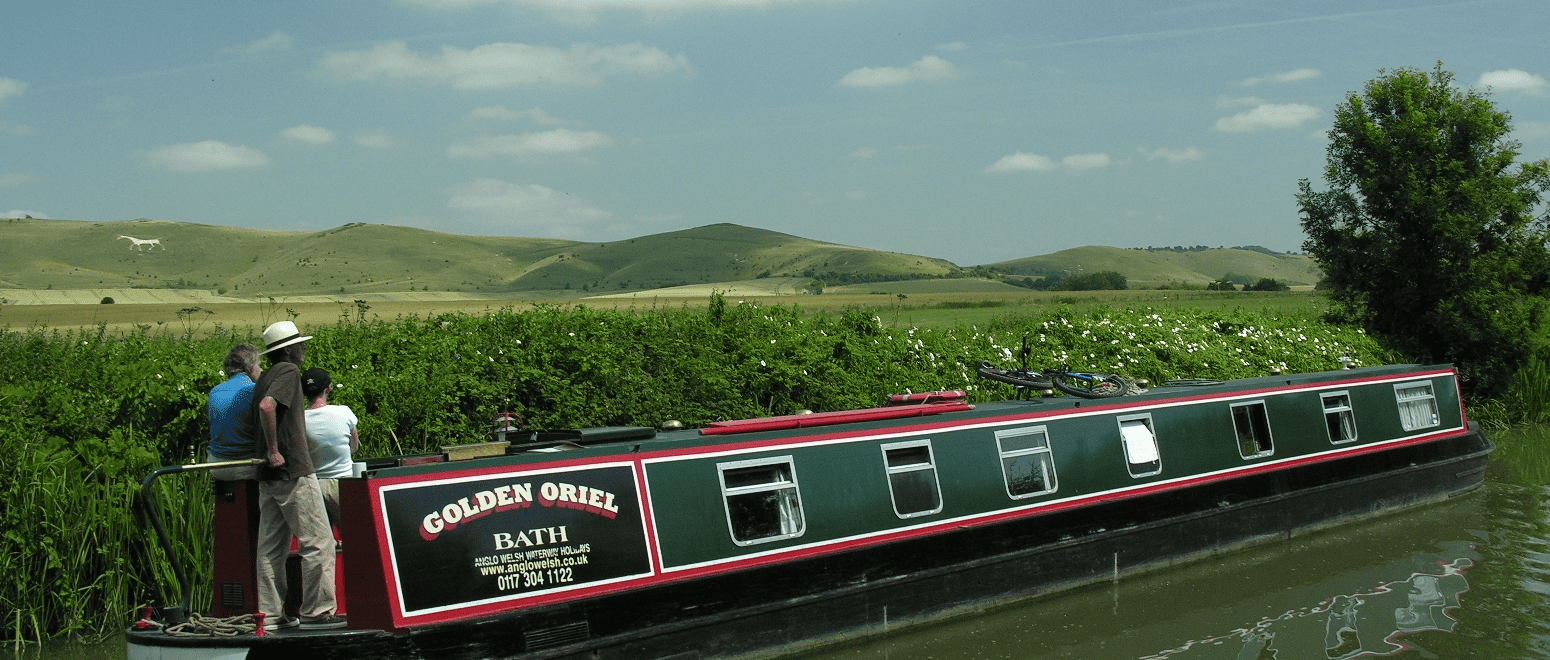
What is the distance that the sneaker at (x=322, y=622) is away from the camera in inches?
230

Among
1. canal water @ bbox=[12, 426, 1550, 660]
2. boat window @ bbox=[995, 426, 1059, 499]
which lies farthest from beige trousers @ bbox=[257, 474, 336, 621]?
boat window @ bbox=[995, 426, 1059, 499]

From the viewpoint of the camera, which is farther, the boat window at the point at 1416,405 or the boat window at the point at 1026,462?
the boat window at the point at 1416,405

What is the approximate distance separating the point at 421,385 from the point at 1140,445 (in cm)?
672

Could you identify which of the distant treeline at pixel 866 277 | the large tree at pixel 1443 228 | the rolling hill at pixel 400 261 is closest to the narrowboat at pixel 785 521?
the large tree at pixel 1443 228

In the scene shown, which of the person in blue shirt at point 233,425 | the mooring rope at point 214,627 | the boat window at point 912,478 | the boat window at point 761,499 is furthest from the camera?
the boat window at point 912,478

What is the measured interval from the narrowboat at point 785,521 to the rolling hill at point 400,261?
107963mm

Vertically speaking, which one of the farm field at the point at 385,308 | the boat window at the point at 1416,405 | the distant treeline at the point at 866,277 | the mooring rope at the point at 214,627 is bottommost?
the boat window at the point at 1416,405

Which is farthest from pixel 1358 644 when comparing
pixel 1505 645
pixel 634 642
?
pixel 634 642

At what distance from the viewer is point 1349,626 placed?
26.6 feet

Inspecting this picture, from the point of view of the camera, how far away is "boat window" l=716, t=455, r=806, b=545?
7082mm

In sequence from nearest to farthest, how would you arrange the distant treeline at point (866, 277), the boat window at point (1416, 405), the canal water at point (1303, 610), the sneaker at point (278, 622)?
the sneaker at point (278, 622) < the canal water at point (1303, 610) < the boat window at point (1416, 405) < the distant treeline at point (866, 277)

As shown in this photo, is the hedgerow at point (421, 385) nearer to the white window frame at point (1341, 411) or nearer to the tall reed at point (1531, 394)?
the white window frame at point (1341, 411)

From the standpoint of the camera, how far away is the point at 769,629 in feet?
23.0

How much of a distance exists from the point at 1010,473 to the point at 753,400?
377 cm
